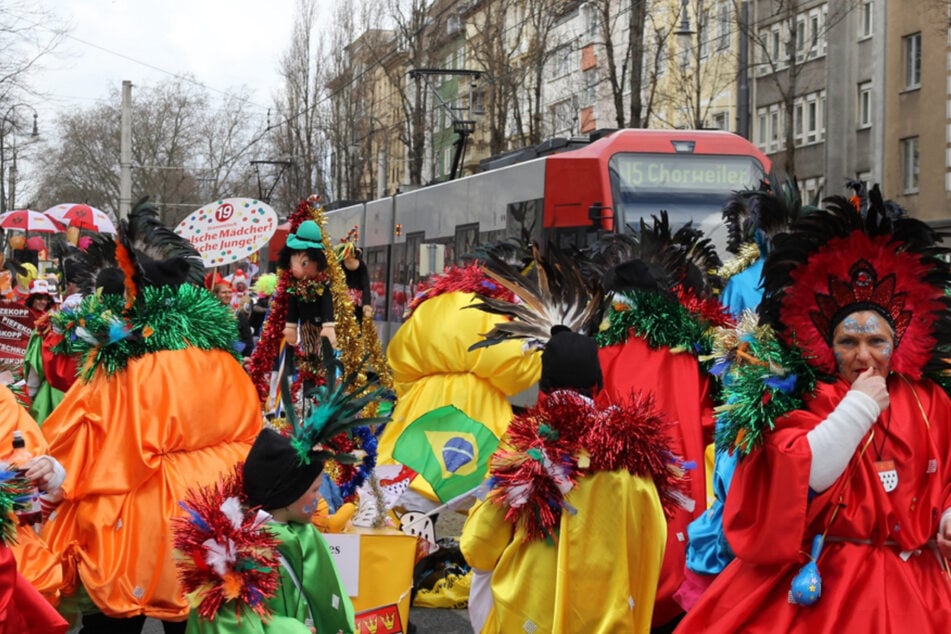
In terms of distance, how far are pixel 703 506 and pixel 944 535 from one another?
2.20 m

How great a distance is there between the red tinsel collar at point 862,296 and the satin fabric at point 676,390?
1782 millimetres

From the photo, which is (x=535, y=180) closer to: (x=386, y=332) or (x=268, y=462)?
(x=386, y=332)

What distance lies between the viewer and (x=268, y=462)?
392 cm

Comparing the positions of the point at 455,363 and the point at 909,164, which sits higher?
the point at 909,164

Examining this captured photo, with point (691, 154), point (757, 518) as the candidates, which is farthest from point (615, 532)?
point (691, 154)

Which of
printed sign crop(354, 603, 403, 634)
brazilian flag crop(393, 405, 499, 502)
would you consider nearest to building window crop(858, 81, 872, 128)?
brazilian flag crop(393, 405, 499, 502)

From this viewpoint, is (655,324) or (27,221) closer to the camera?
(655,324)

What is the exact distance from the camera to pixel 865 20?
36500 mm

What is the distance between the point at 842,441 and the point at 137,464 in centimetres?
279

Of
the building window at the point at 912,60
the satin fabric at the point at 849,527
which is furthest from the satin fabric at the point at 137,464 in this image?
the building window at the point at 912,60

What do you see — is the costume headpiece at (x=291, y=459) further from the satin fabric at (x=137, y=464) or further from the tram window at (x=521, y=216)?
the tram window at (x=521, y=216)

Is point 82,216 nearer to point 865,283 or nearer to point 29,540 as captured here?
point 29,540

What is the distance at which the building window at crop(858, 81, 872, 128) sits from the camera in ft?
120

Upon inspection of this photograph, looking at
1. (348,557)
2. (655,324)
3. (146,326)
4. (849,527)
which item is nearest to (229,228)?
(146,326)
